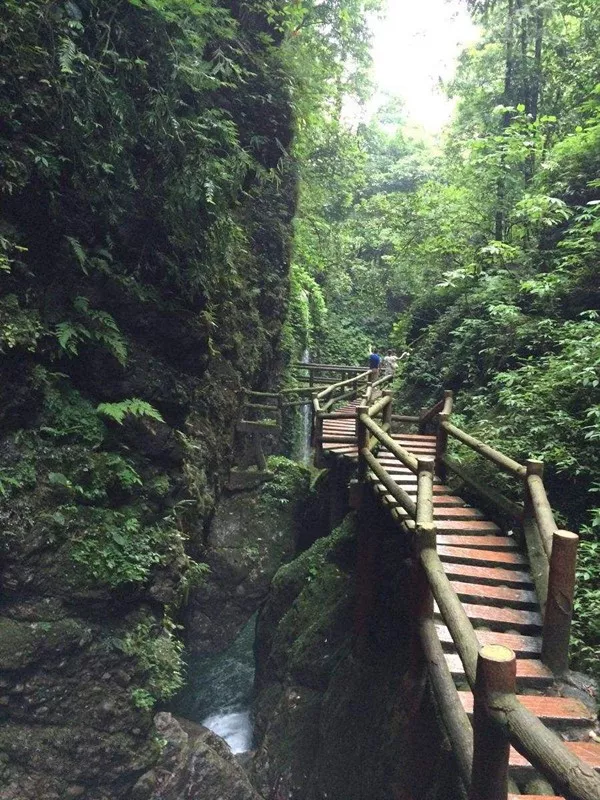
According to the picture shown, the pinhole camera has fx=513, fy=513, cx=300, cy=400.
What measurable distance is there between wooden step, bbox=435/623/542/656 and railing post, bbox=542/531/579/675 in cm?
13

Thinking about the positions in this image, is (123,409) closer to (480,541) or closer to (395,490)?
(395,490)

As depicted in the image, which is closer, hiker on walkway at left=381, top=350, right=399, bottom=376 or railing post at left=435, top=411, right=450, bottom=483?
railing post at left=435, top=411, right=450, bottom=483

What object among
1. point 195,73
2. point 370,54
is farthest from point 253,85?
point 370,54

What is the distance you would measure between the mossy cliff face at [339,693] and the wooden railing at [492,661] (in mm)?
901

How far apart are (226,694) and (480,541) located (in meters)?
7.22

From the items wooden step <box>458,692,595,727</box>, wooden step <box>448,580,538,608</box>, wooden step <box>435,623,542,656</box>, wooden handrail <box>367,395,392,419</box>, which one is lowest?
wooden step <box>458,692,595,727</box>

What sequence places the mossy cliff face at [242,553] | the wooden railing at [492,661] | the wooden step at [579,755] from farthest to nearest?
the mossy cliff face at [242,553] < the wooden step at [579,755] < the wooden railing at [492,661]

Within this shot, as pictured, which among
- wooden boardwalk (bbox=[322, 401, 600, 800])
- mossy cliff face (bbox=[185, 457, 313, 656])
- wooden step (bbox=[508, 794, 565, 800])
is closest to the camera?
wooden step (bbox=[508, 794, 565, 800])

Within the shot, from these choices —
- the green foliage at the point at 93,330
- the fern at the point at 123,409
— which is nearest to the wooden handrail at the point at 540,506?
the fern at the point at 123,409

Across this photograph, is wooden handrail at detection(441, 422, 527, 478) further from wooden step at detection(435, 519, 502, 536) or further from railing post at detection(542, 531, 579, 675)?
railing post at detection(542, 531, 579, 675)

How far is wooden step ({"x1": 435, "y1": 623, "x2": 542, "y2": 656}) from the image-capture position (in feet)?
13.4

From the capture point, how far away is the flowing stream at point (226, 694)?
955 cm

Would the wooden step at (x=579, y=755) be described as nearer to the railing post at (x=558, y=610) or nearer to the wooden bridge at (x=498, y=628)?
the wooden bridge at (x=498, y=628)

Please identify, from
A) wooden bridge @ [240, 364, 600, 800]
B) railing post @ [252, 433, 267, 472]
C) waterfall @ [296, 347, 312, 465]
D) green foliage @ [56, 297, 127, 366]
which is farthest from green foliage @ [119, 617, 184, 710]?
waterfall @ [296, 347, 312, 465]
